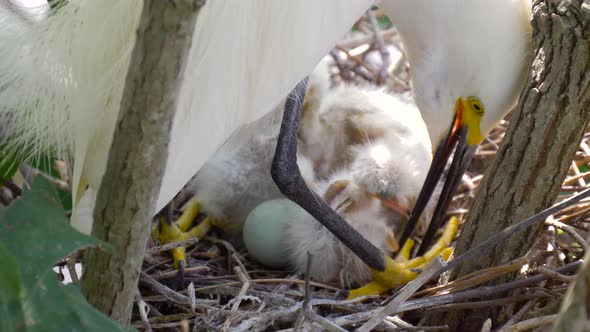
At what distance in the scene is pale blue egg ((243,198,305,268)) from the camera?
143 cm

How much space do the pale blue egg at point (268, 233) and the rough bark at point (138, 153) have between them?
68cm

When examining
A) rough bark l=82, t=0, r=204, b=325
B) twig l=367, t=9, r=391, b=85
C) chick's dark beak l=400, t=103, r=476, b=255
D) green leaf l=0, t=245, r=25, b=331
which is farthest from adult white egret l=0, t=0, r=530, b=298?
twig l=367, t=9, r=391, b=85

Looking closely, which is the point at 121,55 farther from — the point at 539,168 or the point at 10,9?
the point at 539,168

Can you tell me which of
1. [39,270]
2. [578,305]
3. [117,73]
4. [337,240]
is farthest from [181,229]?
[578,305]

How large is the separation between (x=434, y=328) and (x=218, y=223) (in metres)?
0.65

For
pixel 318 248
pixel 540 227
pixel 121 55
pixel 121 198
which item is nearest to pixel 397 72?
pixel 318 248

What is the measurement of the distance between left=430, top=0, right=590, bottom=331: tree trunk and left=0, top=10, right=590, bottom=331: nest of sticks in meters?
0.05

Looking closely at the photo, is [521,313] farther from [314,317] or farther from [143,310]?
[143,310]

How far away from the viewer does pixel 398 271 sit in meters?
1.42

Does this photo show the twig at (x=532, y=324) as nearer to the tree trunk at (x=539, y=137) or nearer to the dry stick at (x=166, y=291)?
the tree trunk at (x=539, y=137)

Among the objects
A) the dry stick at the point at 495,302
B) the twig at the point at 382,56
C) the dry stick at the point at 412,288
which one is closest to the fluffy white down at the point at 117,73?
the dry stick at the point at 412,288

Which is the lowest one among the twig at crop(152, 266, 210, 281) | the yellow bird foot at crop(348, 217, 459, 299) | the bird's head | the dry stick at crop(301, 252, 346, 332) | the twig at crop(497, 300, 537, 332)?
the yellow bird foot at crop(348, 217, 459, 299)

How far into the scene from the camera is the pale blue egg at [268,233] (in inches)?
56.2

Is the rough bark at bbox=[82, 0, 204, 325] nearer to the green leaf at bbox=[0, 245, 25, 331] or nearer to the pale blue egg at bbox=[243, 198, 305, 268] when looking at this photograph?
the green leaf at bbox=[0, 245, 25, 331]
